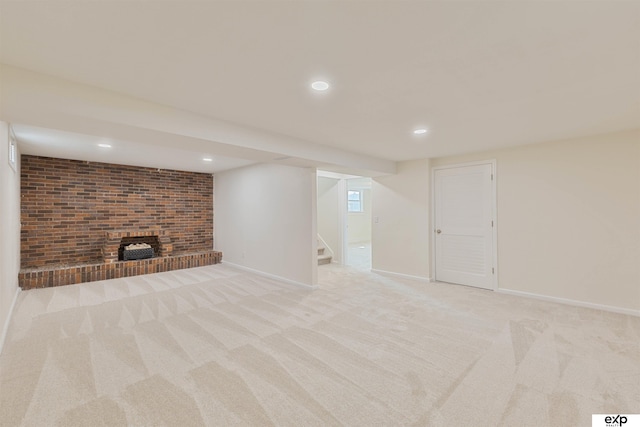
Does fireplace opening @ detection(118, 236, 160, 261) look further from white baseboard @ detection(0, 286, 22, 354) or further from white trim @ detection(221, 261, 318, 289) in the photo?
white baseboard @ detection(0, 286, 22, 354)

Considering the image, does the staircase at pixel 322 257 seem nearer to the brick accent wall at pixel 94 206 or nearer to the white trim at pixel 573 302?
the brick accent wall at pixel 94 206

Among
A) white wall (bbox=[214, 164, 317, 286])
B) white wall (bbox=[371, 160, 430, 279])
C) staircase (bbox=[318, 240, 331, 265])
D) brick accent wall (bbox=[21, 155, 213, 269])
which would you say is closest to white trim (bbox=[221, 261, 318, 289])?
white wall (bbox=[214, 164, 317, 286])

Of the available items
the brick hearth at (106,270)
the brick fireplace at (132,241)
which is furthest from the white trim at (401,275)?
the brick fireplace at (132,241)

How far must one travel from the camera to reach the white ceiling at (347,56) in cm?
137

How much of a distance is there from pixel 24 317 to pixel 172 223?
331cm

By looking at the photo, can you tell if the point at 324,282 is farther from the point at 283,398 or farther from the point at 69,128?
the point at 69,128

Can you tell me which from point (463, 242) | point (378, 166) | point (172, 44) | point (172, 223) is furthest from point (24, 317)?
point (463, 242)

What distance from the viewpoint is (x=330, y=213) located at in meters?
7.14

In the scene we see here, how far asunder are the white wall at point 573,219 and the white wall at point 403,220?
1.16 metres

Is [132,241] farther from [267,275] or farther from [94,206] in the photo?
[267,275]

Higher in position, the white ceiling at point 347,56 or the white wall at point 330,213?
the white ceiling at point 347,56

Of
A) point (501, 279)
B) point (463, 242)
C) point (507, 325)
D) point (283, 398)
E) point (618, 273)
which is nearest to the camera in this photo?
point (283, 398)

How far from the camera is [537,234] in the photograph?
400 cm

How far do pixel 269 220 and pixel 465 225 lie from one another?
3.54 metres
